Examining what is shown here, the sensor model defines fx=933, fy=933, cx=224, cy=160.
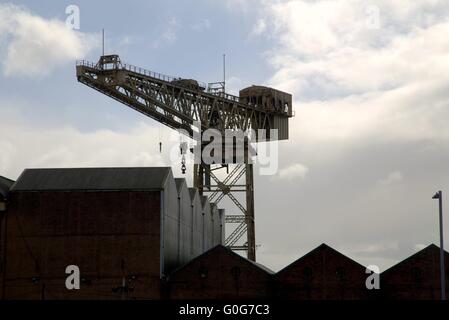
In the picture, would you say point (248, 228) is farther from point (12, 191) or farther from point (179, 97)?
point (12, 191)

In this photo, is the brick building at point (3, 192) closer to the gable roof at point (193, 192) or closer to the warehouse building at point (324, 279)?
the gable roof at point (193, 192)

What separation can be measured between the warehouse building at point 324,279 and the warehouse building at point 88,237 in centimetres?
1086

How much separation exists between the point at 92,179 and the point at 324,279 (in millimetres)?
21948

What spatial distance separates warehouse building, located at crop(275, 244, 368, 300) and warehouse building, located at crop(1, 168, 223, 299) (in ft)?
35.6

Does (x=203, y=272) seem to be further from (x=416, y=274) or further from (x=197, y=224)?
(x=197, y=224)

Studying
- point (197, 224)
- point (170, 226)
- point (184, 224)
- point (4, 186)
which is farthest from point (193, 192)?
point (4, 186)

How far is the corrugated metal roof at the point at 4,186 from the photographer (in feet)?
264

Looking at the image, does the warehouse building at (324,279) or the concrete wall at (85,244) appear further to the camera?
the concrete wall at (85,244)

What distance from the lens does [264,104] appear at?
4139 inches

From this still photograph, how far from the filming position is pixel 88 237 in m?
79.6

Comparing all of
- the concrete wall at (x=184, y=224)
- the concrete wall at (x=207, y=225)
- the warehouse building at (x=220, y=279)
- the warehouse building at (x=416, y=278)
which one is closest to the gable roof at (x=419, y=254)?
the warehouse building at (x=416, y=278)

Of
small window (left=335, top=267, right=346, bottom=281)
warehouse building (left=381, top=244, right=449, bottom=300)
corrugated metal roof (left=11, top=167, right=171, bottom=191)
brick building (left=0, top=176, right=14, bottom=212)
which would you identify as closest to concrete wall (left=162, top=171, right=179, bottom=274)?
corrugated metal roof (left=11, top=167, right=171, bottom=191)

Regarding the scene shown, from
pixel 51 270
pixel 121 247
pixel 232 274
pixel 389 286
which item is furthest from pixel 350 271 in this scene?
pixel 51 270

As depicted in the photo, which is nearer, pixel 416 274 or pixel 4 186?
pixel 416 274
